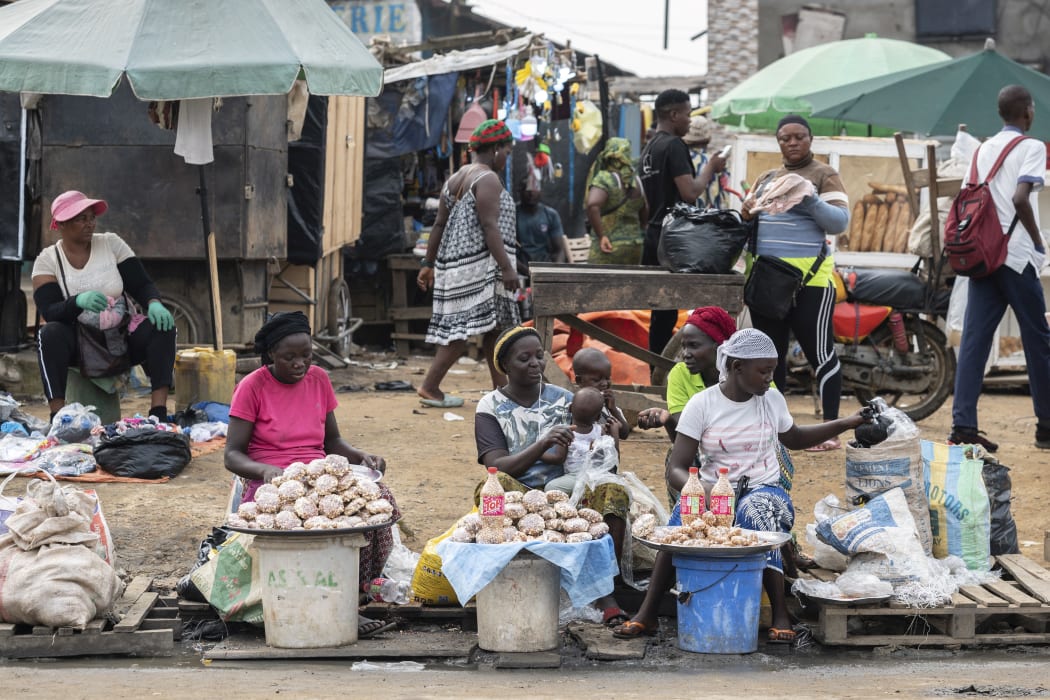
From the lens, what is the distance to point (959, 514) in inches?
210

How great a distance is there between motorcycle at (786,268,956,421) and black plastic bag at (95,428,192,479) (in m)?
4.72

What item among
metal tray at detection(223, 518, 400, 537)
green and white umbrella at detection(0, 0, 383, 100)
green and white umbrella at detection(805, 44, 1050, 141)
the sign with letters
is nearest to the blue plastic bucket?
metal tray at detection(223, 518, 400, 537)

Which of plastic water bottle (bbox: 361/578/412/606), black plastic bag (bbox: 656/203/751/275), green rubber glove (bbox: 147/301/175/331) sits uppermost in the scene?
black plastic bag (bbox: 656/203/751/275)

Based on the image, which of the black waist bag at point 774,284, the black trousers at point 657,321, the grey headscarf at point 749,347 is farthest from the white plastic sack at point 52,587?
the black trousers at point 657,321

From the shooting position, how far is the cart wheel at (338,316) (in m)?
13.0

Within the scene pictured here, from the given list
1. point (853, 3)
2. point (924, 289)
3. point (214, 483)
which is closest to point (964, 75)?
point (924, 289)

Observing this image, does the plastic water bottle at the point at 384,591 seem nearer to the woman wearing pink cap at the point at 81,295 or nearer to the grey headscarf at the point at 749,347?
the grey headscarf at the point at 749,347

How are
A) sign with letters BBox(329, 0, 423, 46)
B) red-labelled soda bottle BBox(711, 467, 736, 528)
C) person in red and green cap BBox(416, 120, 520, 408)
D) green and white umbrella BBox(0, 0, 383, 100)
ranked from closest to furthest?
1. red-labelled soda bottle BBox(711, 467, 736, 528)
2. green and white umbrella BBox(0, 0, 383, 100)
3. person in red and green cap BBox(416, 120, 520, 408)
4. sign with letters BBox(329, 0, 423, 46)

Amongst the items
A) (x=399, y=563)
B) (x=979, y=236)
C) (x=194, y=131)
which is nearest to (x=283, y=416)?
(x=399, y=563)

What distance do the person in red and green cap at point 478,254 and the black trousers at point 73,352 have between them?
183 cm

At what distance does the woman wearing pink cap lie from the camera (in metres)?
7.77

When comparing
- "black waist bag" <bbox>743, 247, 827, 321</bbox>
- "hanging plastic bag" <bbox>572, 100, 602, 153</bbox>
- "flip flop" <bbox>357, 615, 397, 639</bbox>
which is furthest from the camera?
"hanging plastic bag" <bbox>572, 100, 602, 153</bbox>

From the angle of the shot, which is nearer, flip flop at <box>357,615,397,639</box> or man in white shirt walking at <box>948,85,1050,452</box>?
flip flop at <box>357,615,397,639</box>

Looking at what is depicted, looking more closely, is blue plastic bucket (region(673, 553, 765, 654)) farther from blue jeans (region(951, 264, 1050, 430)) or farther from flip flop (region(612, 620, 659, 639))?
blue jeans (region(951, 264, 1050, 430))
